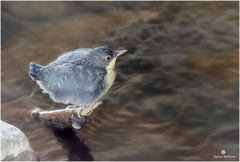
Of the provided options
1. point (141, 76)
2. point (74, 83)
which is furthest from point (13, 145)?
point (141, 76)

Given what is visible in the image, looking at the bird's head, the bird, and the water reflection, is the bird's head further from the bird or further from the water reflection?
the water reflection

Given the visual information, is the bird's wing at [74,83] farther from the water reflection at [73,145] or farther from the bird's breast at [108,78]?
the water reflection at [73,145]

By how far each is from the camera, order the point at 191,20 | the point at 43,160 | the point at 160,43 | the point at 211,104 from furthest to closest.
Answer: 1. the point at 191,20
2. the point at 160,43
3. the point at 211,104
4. the point at 43,160

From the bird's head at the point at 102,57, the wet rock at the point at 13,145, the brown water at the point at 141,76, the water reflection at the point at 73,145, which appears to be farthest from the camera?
the brown water at the point at 141,76

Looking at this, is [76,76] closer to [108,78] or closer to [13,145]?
[108,78]

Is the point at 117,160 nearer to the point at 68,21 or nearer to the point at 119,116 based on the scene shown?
the point at 119,116

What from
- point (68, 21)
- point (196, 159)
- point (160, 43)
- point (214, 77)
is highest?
point (68, 21)

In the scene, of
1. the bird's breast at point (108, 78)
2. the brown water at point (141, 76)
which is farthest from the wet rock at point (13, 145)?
the bird's breast at point (108, 78)

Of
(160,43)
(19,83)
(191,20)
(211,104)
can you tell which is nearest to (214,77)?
(211,104)
